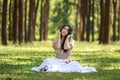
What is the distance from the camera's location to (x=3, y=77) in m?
11.7

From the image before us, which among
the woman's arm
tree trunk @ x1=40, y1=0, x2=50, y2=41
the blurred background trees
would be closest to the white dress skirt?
the woman's arm

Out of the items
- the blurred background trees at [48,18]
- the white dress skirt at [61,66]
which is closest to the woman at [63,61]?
the white dress skirt at [61,66]

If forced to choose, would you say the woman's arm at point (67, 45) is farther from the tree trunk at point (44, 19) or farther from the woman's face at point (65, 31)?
the tree trunk at point (44, 19)

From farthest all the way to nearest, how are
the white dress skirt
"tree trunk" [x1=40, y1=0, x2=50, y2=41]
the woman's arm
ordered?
"tree trunk" [x1=40, y1=0, x2=50, y2=41] → the woman's arm → the white dress skirt

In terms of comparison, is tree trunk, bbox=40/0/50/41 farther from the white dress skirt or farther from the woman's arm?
the white dress skirt

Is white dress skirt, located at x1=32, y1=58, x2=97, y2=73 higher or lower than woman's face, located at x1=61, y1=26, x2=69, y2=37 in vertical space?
lower

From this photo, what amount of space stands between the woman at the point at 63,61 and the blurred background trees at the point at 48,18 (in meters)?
16.2

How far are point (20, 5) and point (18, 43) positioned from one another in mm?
2963

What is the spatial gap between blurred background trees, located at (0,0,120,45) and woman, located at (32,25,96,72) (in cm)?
1625

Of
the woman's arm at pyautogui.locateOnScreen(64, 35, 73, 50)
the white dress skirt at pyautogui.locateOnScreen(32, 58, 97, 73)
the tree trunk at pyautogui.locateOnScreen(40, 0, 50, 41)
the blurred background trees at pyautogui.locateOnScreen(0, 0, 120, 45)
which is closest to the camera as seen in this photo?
the white dress skirt at pyautogui.locateOnScreen(32, 58, 97, 73)

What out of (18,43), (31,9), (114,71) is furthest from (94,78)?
(31,9)

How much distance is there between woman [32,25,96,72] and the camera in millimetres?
13430

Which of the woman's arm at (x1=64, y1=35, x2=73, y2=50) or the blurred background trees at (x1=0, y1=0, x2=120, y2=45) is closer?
the woman's arm at (x1=64, y1=35, x2=73, y2=50)

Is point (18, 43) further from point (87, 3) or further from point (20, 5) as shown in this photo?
point (87, 3)
